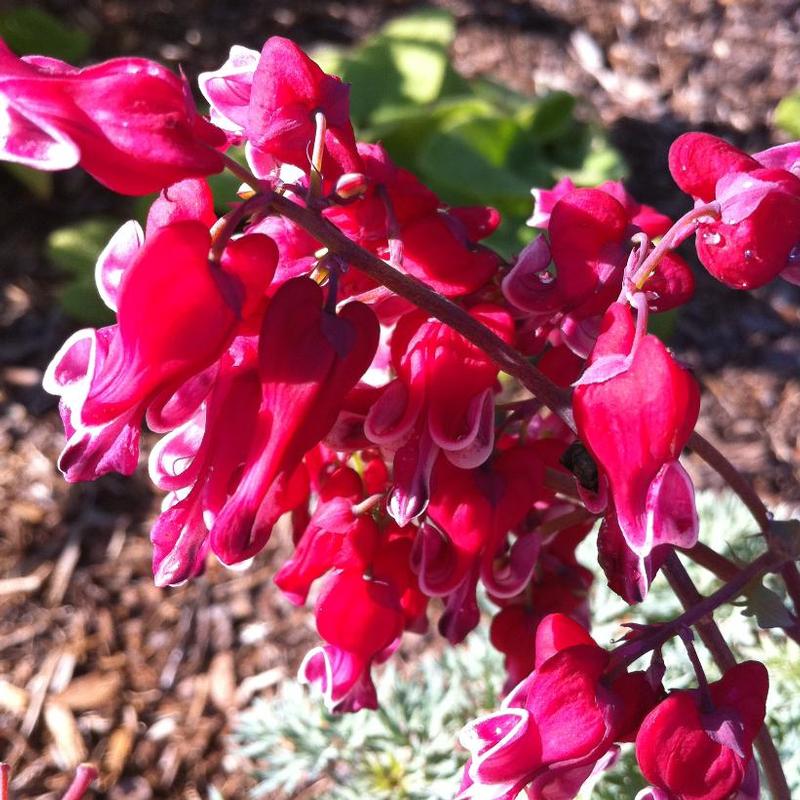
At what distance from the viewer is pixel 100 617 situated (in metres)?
2.27

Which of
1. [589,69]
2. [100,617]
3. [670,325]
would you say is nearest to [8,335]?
[100,617]

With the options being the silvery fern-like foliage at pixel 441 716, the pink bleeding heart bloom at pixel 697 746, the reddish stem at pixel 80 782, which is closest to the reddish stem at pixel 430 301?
the pink bleeding heart bloom at pixel 697 746

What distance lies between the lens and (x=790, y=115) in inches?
105

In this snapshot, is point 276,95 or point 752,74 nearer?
point 276,95

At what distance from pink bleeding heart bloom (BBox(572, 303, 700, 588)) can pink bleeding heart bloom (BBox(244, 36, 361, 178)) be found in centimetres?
28

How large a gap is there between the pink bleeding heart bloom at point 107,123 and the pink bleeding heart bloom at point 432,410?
0.76 feet

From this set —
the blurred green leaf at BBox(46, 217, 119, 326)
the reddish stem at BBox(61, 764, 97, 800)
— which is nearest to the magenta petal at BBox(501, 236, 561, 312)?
the reddish stem at BBox(61, 764, 97, 800)

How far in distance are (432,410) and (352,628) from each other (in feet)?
0.80

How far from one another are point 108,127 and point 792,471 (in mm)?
2087

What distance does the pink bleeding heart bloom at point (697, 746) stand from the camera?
2.65 feet

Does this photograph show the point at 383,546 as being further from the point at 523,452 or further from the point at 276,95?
the point at 276,95

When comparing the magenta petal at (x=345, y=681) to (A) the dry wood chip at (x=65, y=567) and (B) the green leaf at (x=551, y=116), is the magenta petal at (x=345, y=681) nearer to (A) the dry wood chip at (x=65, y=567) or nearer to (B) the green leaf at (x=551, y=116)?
(A) the dry wood chip at (x=65, y=567)

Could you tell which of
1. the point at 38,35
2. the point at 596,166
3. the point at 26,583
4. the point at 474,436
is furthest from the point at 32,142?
the point at 38,35

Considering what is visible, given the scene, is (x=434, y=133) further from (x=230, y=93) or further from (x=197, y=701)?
(x=230, y=93)
